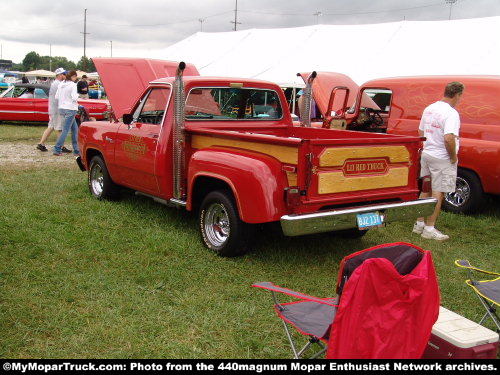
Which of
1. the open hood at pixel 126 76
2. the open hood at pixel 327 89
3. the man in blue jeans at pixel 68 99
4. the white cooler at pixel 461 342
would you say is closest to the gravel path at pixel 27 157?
the man in blue jeans at pixel 68 99

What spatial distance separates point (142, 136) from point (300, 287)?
2730mm

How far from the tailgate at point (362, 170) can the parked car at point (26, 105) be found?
1318cm

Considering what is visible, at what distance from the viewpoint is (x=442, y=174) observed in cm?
582

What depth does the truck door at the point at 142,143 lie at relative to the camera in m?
5.72

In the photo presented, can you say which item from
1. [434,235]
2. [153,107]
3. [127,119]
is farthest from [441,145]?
[127,119]

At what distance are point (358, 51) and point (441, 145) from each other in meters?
10.2

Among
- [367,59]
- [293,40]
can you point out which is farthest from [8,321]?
[293,40]

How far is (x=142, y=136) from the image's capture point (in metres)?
5.86

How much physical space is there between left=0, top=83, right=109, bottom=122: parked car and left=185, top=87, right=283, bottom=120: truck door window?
11201 millimetres

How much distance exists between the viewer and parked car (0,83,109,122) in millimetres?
16547

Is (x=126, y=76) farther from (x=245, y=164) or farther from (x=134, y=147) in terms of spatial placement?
(x=245, y=164)

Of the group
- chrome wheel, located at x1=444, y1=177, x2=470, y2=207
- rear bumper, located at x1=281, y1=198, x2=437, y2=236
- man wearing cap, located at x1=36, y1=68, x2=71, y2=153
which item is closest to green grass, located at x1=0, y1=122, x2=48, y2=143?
man wearing cap, located at x1=36, y1=68, x2=71, y2=153

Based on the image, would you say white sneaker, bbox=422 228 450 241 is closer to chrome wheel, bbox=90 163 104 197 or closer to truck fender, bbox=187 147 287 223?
truck fender, bbox=187 147 287 223
